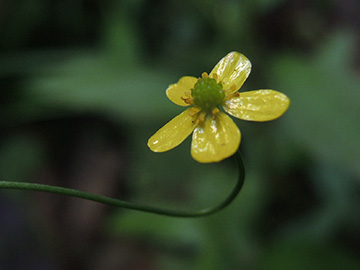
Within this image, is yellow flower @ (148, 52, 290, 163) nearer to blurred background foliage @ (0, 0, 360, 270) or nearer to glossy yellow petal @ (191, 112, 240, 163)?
glossy yellow petal @ (191, 112, 240, 163)

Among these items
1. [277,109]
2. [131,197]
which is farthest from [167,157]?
[277,109]

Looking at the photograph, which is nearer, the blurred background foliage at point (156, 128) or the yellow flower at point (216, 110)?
the yellow flower at point (216, 110)

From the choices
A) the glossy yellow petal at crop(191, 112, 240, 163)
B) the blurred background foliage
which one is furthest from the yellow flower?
the blurred background foliage

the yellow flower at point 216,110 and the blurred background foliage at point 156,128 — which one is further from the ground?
the yellow flower at point 216,110

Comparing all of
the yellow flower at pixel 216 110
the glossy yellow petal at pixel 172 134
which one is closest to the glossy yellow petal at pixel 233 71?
the yellow flower at pixel 216 110

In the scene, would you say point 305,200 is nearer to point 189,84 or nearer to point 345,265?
point 345,265

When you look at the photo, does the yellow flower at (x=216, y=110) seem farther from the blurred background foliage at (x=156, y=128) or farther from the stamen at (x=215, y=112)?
the blurred background foliage at (x=156, y=128)

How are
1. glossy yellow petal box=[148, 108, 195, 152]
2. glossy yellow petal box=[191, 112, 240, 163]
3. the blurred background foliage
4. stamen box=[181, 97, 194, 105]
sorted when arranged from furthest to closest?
the blurred background foliage, stamen box=[181, 97, 194, 105], glossy yellow petal box=[148, 108, 195, 152], glossy yellow petal box=[191, 112, 240, 163]
